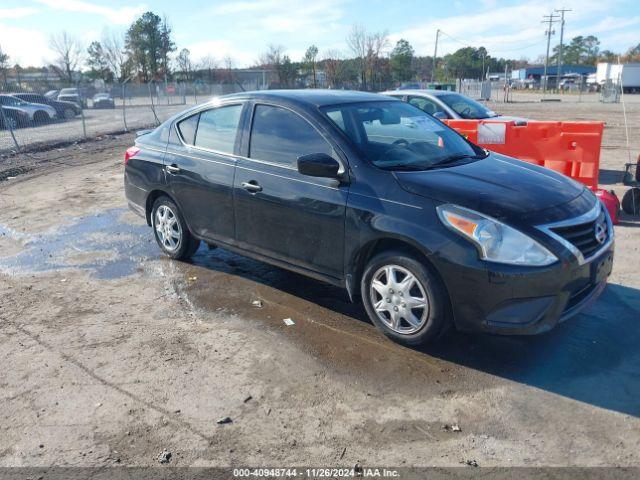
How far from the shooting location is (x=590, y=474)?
2799 millimetres

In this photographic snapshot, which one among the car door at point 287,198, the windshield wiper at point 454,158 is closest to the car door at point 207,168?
the car door at point 287,198

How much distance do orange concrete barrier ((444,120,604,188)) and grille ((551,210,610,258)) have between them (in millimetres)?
5226

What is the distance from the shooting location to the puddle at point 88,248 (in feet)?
20.2

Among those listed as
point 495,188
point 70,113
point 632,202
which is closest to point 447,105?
point 632,202

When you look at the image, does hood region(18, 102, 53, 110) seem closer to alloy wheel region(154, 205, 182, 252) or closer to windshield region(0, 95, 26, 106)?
windshield region(0, 95, 26, 106)

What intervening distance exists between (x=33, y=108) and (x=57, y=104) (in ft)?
14.1

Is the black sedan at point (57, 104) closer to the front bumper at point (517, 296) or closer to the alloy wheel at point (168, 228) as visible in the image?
the alloy wheel at point (168, 228)

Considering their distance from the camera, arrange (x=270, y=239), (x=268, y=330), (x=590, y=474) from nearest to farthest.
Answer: (x=590, y=474) → (x=268, y=330) → (x=270, y=239)

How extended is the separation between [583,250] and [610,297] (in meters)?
1.50

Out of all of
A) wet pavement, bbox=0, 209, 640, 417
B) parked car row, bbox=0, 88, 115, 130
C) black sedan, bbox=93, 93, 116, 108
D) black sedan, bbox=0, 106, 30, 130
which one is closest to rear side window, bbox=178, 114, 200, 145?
wet pavement, bbox=0, 209, 640, 417

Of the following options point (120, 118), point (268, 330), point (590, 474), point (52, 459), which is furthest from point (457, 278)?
point (120, 118)

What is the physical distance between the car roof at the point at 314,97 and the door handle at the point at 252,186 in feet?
2.52

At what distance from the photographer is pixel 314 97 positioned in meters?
4.90

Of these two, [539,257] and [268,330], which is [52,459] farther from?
[539,257]
